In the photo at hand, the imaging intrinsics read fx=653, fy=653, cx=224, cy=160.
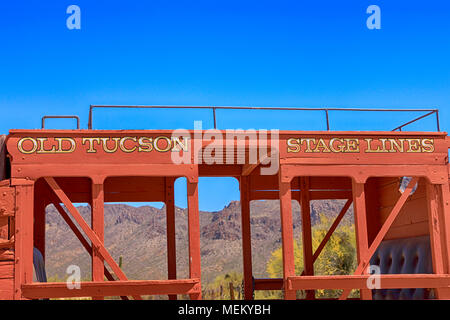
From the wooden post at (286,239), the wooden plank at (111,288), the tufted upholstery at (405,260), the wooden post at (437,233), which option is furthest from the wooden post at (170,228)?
the wooden post at (437,233)

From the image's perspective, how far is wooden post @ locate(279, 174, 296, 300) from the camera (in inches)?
544

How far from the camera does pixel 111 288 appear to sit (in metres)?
13.2

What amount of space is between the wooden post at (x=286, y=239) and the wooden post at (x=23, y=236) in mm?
5199

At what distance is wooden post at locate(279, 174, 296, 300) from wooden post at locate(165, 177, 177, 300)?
13.8 feet

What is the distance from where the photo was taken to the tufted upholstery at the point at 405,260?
16.0 meters

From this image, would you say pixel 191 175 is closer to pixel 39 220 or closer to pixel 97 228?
pixel 97 228

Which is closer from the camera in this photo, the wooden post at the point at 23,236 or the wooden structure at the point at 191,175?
the wooden post at the point at 23,236

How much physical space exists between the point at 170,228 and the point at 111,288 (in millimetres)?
4524

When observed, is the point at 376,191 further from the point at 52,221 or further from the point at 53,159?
the point at 52,221

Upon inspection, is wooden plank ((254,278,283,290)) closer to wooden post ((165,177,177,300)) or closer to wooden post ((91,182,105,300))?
wooden post ((165,177,177,300))

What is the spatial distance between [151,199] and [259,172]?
10.3 feet

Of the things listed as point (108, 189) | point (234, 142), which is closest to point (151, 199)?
point (108, 189)
